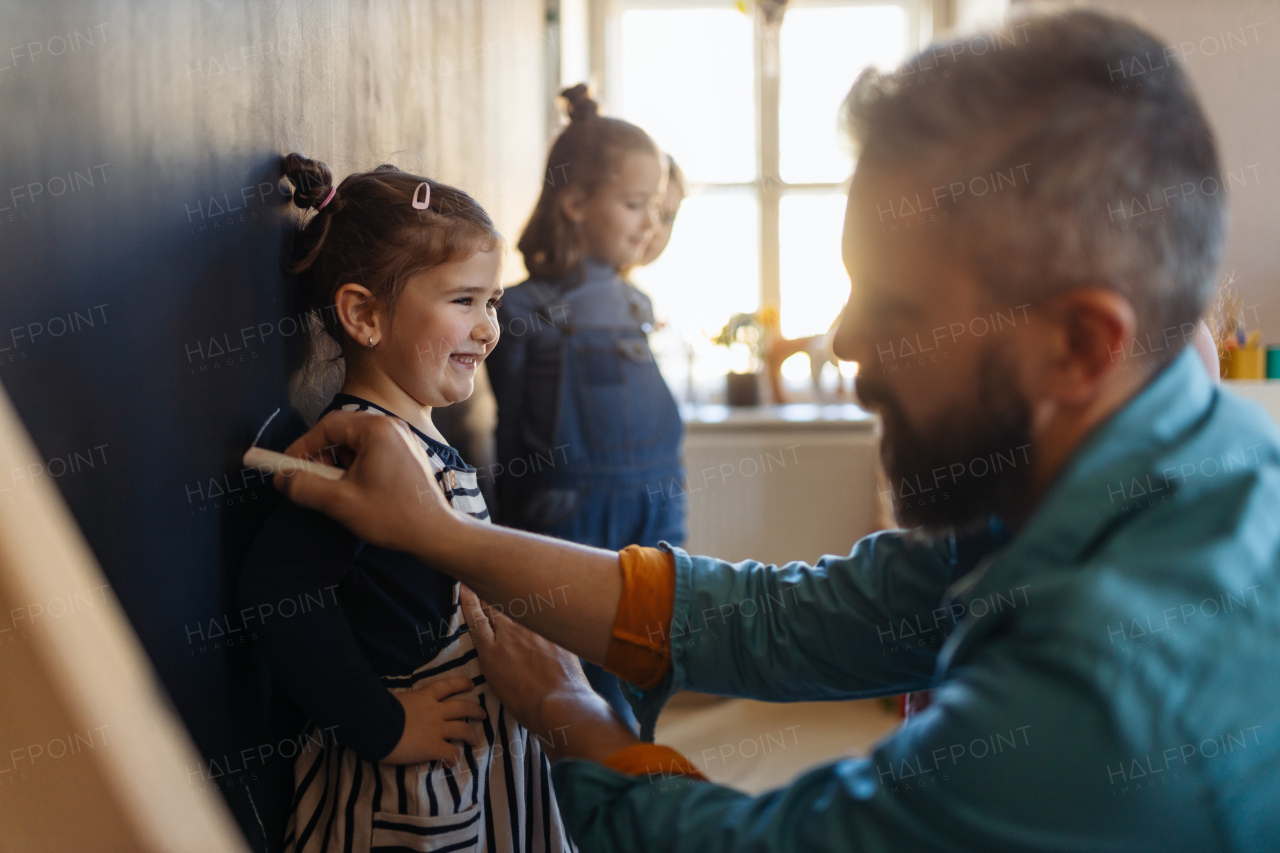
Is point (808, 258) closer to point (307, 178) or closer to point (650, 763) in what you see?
point (307, 178)

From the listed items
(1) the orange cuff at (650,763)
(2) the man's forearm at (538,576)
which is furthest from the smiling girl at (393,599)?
(1) the orange cuff at (650,763)

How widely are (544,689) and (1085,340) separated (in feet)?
1.87

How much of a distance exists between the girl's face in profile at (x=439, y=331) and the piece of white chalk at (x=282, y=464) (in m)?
0.23

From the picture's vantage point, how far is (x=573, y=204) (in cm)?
198

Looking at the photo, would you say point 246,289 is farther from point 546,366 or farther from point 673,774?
point 546,366

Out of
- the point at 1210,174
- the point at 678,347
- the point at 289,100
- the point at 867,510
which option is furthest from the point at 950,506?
the point at 678,347

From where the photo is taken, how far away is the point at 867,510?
3.12 meters

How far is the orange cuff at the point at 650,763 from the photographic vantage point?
0.76 meters

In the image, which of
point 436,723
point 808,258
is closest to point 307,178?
point 436,723

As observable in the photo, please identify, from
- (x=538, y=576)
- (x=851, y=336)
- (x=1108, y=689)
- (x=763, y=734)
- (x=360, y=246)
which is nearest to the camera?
(x=1108, y=689)

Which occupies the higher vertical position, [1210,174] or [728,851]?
[1210,174]

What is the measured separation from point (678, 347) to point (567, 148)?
5.59 ft

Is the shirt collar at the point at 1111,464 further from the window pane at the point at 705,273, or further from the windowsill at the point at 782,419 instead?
the window pane at the point at 705,273

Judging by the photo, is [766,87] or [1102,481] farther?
[766,87]
